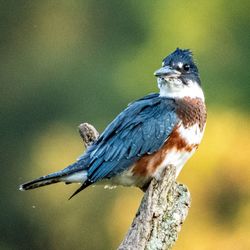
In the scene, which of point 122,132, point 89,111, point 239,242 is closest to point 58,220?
point 89,111

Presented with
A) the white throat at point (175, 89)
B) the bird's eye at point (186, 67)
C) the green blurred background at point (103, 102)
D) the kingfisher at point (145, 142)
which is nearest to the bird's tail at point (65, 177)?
the kingfisher at point (145, 142)

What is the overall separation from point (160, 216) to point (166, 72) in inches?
41.9

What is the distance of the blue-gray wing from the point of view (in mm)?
6191

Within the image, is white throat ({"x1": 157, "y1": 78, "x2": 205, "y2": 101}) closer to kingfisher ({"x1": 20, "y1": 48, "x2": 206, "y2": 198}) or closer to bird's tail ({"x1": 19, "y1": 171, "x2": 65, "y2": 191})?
kingfisher ({"x1": 20, "y1": 48, "x2": 206, "y2": 198})

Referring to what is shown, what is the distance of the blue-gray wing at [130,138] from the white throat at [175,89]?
5cm

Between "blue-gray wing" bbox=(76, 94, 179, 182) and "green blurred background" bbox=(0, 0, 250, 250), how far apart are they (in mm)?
3447

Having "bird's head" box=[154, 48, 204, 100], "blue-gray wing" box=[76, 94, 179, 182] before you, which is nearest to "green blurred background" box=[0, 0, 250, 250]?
"bird's head" box=[154, 48, 204, 100]

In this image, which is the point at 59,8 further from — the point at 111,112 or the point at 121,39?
the point at 111,112

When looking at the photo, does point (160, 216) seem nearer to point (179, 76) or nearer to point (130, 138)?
point (130, 138)

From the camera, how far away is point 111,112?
10.5 metres

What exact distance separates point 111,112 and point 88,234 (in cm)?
104

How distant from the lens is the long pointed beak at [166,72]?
6223 millimetres

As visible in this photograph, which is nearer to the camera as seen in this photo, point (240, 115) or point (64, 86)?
point (240, 115)

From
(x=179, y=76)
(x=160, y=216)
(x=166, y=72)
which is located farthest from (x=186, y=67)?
(x=160, y=216)
